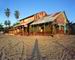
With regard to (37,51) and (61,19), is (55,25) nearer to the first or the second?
(61,19)

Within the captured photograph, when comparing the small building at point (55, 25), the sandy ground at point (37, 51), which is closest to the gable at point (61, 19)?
the small building at point (55, 25)

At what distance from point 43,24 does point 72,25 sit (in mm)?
6965

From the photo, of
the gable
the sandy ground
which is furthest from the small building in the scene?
the sandy ground

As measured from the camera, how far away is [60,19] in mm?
40906

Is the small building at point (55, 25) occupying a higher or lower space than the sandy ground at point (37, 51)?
higher

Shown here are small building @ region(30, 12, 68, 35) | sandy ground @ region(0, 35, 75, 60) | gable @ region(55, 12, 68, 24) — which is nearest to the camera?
sandy ground @ region(0, 35, 75, 60)

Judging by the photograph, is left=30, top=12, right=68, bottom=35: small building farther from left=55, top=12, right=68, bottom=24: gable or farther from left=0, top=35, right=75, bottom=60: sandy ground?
left=0, top=35, right=75, bottom=60: sandy ground

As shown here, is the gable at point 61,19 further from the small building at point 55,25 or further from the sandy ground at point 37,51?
the sandy ground at point 37,51

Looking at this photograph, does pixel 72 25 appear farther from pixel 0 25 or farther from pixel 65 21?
pixel 0 25

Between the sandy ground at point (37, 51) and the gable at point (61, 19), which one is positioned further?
the gable at point (61, 19)

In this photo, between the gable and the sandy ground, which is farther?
the gable

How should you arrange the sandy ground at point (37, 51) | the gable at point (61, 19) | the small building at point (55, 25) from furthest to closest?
the gable at point (61, 19) < the small building at point (55, 25) < the sandy ground at point (37, 51)

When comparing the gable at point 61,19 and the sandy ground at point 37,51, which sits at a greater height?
the gable at point 61,19

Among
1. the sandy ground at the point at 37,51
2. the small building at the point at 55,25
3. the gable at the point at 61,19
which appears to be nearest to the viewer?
the sandy ground at the point at 37,51
